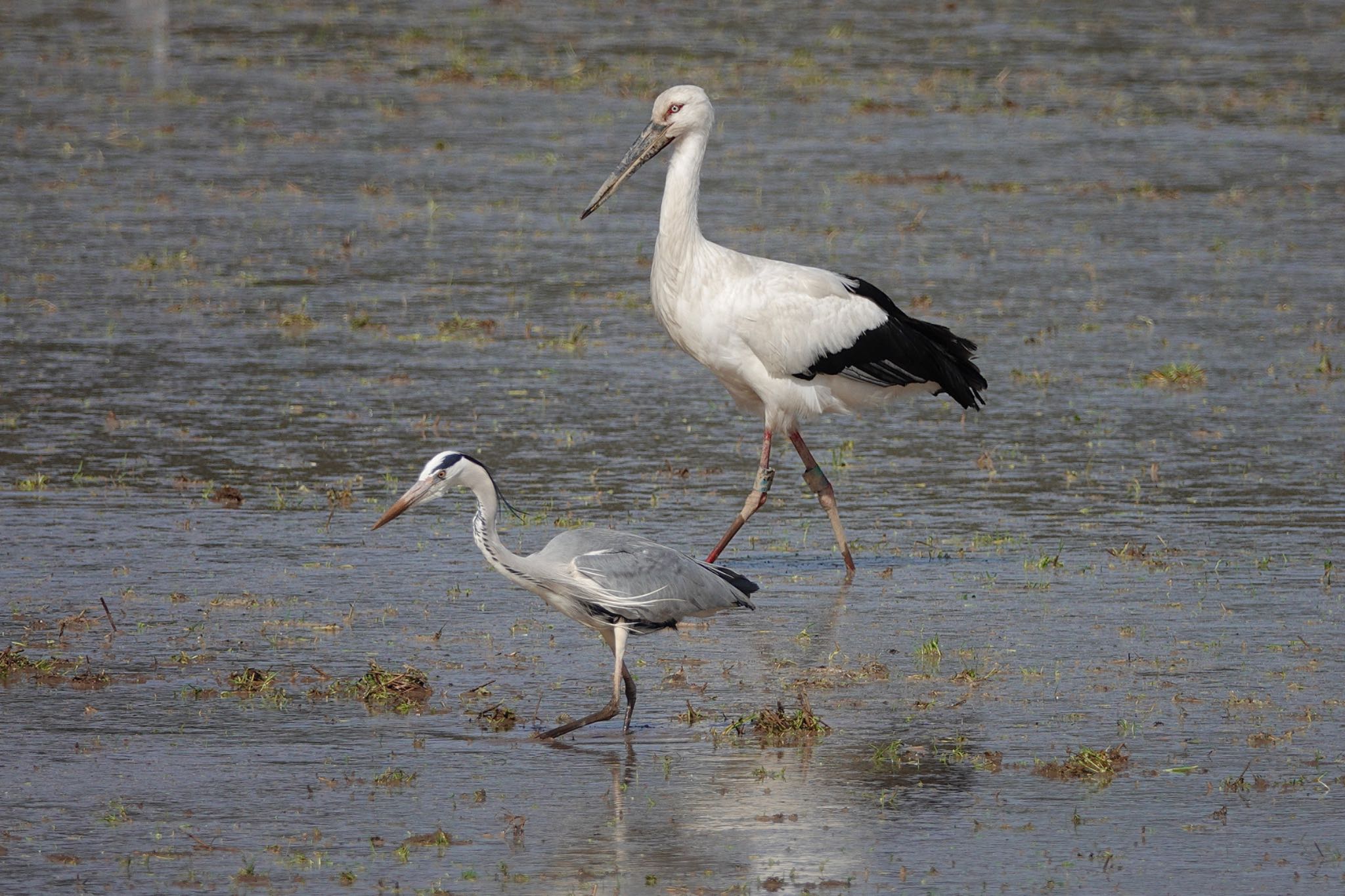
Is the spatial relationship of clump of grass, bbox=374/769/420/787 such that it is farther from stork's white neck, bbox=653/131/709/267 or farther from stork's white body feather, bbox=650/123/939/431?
stork's white neck, bbox=653/131/709/267

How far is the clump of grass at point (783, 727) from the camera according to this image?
7.24 meters

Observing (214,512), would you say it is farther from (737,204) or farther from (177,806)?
(737,204)

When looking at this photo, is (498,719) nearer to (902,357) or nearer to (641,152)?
(902,357)

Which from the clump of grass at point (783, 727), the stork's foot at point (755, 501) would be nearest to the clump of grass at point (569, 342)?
the stork's foot at point (755, 501)

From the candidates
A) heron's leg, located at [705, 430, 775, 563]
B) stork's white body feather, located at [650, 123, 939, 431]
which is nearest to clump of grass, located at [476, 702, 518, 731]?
heron's leg, located at [705, 430, 775, 563]

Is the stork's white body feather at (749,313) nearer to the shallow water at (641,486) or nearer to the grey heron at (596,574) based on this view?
the shallow water at (641,486)

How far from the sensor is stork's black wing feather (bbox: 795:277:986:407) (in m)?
10.2

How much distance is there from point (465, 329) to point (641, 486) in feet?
11.9

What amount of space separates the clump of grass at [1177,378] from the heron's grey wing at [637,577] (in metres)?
6.19

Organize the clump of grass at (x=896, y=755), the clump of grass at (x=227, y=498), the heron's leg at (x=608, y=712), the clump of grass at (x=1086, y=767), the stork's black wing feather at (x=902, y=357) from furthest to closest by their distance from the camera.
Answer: the clump of grass at (x=227, y=498)
the stork's black wing feather at (x=902, y=357)
the heron's leg at (x=608, y=712)
the clump of grass at (x=896, y=755)
the clump of grass at (x=1086, y=767)

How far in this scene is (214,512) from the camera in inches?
404

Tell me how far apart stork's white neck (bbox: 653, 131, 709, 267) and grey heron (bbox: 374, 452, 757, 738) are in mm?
2811

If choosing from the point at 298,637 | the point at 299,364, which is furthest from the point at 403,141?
the point at 298,637

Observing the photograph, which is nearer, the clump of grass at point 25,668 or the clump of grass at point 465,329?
the clump of grass at point 25,668
